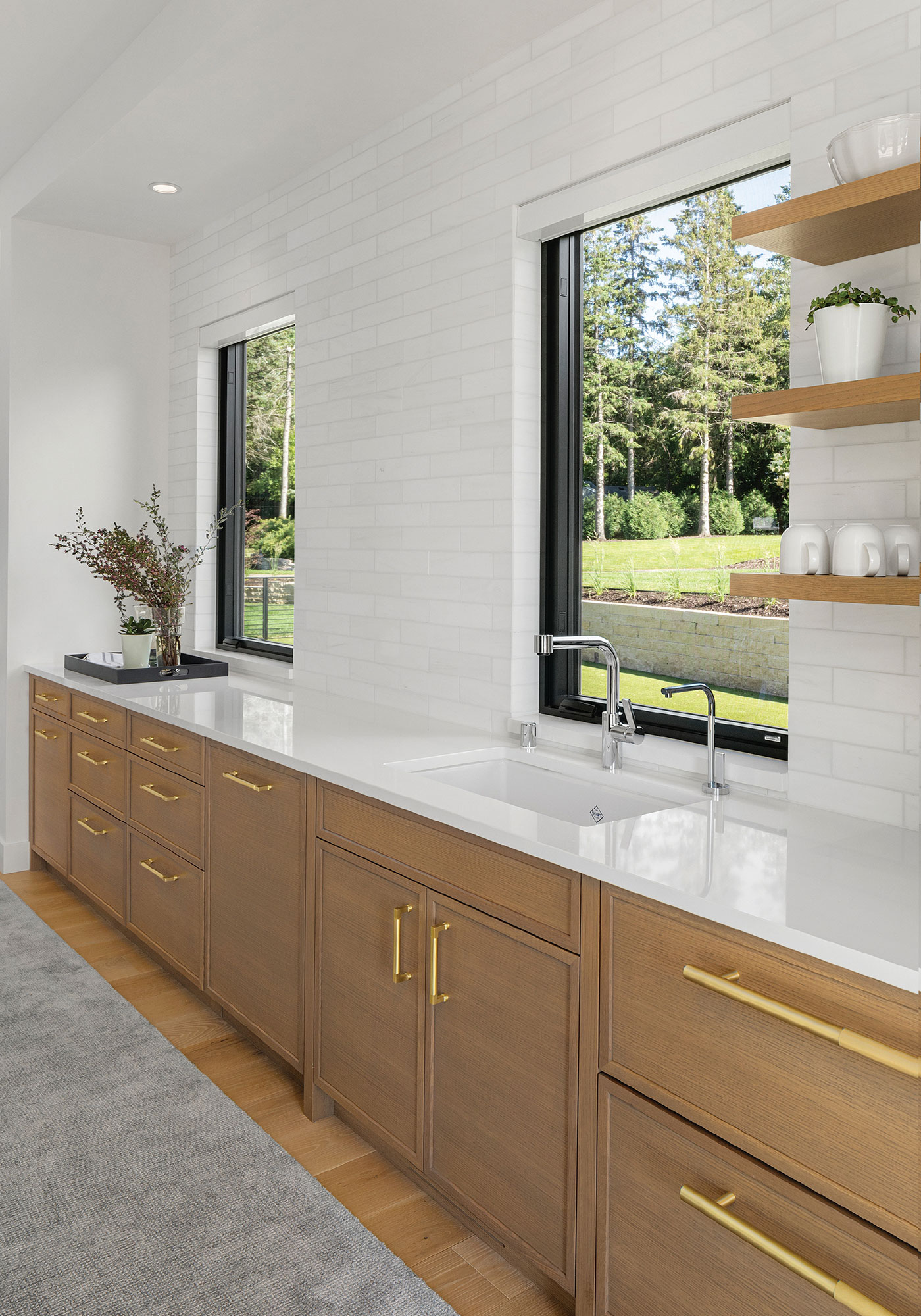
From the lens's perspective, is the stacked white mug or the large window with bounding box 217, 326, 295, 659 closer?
the stacked white mug

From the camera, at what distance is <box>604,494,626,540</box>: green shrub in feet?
8.57

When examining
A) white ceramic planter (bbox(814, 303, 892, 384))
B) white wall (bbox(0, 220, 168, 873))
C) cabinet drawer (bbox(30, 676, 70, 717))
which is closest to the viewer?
white ceramic planter (bbox(814, 303, 892, 384))

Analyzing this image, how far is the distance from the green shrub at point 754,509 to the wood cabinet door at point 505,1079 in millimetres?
1090

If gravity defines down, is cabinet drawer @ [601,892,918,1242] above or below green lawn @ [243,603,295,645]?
below

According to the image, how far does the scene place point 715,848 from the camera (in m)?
1.70

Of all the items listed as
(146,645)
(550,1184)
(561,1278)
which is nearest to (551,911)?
(550,1184)

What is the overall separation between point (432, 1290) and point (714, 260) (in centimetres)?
228

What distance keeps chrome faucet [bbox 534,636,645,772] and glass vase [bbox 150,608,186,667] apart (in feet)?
7.07

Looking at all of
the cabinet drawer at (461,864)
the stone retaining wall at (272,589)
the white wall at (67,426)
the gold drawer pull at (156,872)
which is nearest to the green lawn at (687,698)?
the cabinet drawer at (461,864)

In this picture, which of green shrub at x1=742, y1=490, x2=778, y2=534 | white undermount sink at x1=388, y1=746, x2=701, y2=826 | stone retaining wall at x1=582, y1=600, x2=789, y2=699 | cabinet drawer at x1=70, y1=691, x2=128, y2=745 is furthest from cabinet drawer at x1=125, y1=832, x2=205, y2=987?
green shrub at x1=742, y1=490, x2=778, y2=534

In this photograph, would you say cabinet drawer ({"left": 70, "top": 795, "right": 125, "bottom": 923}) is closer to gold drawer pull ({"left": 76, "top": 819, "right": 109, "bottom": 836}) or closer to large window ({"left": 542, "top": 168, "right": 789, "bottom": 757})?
gold drawer pull ({"left": 76, "top": 819, "right": 109, "bottom": 836})

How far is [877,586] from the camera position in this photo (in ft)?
5.43

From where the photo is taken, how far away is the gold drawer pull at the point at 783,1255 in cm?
124

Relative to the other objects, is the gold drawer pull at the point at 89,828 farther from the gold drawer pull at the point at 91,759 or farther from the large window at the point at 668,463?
the large window at the point at 668,463
